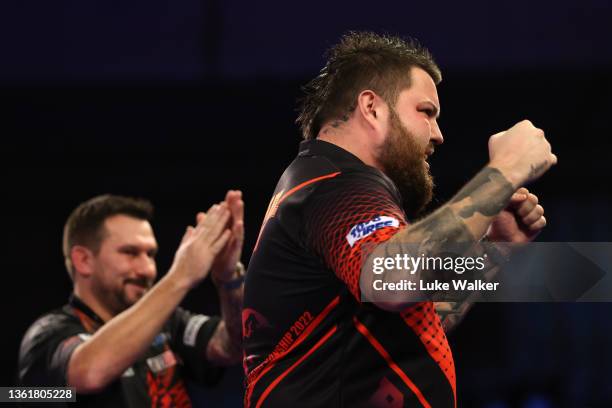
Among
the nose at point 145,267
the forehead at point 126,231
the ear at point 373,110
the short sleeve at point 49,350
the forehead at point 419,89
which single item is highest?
the forehead at point 126,231

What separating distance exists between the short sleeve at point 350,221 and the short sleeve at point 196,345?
201 cm

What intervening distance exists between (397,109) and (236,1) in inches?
141

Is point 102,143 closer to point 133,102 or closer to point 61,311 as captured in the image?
point 133,102

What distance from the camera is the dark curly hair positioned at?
6.39ft

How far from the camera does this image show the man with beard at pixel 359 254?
1580 mm

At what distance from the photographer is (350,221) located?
157 centimetres

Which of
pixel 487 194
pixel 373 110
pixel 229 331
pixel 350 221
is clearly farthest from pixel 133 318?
pixel 487 194

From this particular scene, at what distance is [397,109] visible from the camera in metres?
1.90

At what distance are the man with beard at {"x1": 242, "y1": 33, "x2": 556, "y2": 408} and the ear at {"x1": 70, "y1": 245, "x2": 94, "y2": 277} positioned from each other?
1984 millimetres

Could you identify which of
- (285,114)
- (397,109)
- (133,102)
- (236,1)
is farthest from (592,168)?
(397,109)

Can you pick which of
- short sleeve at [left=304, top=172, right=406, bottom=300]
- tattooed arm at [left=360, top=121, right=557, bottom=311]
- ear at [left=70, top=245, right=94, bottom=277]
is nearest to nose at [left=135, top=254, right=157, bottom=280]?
ear at [left=70, top=245, right=94, bottom=277]

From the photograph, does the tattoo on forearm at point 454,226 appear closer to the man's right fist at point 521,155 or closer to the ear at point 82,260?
the man's right fist at point 521,155

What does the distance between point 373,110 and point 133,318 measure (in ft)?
4.98

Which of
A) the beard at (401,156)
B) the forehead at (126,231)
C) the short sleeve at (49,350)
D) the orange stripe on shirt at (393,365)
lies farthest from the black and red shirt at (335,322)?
the forehead at (126,231)
